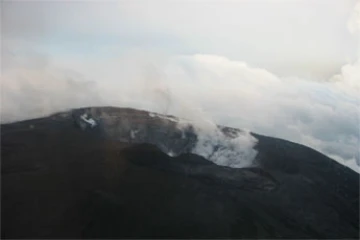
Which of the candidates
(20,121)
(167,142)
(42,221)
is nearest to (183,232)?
(167,142)

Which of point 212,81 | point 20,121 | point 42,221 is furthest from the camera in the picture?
point 212,81

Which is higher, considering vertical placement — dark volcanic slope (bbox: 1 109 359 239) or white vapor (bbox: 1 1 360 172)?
white vapor (bbox: 1 1 360 172)

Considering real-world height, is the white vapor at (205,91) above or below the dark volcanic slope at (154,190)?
above

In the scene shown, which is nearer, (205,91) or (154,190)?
(154,190)

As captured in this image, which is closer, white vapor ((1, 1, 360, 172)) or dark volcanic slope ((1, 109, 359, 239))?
dark volcanic slope ((1, 109, 359, 239))

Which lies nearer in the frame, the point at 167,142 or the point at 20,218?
the point at 20,218

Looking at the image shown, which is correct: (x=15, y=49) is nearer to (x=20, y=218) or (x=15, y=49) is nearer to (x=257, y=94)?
(x=20, y=218)

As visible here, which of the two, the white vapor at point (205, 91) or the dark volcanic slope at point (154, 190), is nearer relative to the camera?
the dark volcanic slope at point (154, 190)

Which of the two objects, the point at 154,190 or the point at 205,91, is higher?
the point at 205,91
